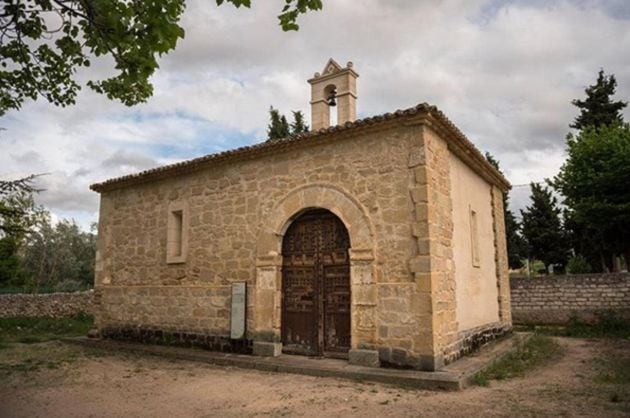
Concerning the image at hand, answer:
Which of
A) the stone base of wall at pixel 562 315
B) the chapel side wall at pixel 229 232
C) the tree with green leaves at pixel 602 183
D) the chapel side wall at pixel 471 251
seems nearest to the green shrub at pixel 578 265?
the tree with green leaves at pixel 602 183

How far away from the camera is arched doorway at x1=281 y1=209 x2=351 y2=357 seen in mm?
7617

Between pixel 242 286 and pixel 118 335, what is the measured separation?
397 cm

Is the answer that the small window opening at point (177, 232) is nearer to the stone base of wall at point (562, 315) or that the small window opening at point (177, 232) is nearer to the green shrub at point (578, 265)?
the stone base of wall at point (562, 315)

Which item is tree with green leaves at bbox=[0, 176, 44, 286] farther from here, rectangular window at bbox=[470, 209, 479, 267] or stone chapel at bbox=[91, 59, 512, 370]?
rectangular window at bbox=[470, 209, 479, 267]

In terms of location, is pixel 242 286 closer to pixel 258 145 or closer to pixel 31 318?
pixel 258 145

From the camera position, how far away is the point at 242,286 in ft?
27.9

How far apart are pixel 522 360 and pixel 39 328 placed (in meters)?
13.1

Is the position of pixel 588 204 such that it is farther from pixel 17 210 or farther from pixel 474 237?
pixel 17 210

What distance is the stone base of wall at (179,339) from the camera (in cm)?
847

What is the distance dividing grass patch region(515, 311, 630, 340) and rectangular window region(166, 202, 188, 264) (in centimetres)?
926

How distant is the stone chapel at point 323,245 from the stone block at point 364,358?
2 cm

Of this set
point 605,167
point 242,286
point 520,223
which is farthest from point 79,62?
point 520,223

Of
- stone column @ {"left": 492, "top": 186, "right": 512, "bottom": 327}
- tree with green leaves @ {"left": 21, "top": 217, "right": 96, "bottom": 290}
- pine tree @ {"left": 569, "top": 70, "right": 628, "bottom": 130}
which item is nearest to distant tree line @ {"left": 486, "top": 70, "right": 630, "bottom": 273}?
pine tree @ {"left": 569, "top": 70, "right": 628, "bottom": 130}

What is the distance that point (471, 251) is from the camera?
8930 mm
